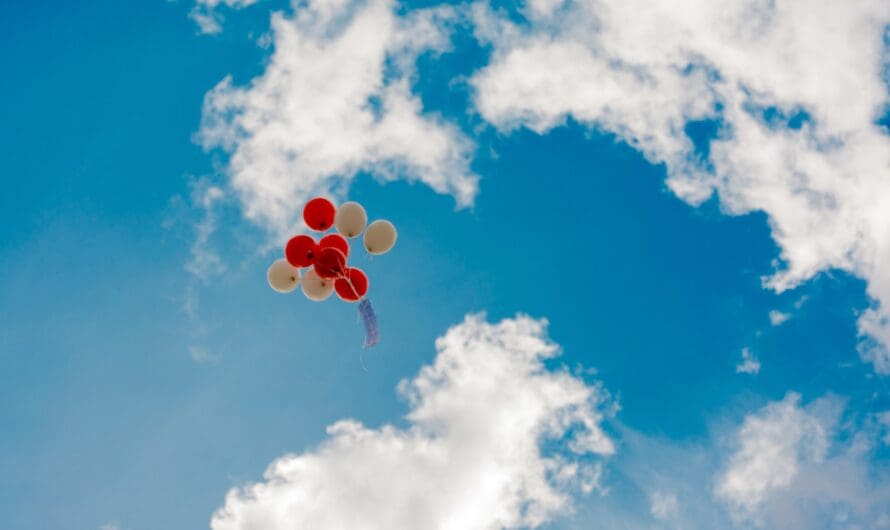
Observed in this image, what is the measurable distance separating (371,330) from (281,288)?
1578 millimetres

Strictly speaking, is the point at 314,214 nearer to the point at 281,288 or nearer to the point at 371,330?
the point at 281,288

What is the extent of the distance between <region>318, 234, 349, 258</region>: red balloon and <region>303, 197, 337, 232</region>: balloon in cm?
33

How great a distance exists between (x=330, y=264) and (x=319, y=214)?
101 cm

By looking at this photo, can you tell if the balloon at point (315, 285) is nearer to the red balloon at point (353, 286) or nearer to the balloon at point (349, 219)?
the red balloon at point (353, 286)

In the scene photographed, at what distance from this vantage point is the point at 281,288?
29.6ft

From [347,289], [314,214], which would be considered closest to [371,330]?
[347,289]

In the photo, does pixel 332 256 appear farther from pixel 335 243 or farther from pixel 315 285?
pixel 315 285

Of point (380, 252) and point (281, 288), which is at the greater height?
point (380, 252)

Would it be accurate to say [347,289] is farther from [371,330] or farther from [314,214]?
[314,214]

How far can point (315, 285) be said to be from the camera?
9078 mm

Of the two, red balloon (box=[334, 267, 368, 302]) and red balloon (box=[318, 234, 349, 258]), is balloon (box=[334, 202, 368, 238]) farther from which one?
red balloon (box=[334, 267, 368, 302])

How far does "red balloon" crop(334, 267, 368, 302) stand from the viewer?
8914 millimetres

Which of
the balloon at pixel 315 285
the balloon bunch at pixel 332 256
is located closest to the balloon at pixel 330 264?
the balloon bunch at pixel 332 256

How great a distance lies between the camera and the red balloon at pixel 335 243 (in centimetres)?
886
